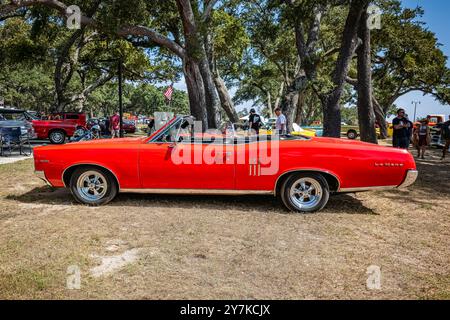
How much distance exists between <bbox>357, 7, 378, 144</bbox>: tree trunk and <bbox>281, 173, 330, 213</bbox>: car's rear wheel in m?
8.02

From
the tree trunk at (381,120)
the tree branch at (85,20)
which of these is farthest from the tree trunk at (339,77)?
the tree trunk at (381,120)

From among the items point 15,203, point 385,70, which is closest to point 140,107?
point 385,70

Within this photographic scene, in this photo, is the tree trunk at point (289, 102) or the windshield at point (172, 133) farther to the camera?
the tree trunk at point (289, 102)

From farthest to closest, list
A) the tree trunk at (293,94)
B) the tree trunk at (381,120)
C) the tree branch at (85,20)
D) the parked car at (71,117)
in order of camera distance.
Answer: the tree trunk at (381,120), the parked car at (71,117), the tree trunk at (293,94), the tree branch at (85,20)

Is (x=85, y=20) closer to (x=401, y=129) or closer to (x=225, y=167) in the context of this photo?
(x=225, y=167)

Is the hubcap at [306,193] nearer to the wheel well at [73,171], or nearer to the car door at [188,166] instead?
the car door at [188,166]

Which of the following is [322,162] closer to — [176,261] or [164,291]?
[176,261]

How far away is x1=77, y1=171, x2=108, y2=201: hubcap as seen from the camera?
5.40 meters

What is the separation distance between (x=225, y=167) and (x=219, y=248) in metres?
1.57

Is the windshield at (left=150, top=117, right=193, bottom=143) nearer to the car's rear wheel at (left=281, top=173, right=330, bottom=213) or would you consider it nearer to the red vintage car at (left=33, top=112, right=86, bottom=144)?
the car's rear wheel at (left=281, top=173, right=330, bottom=213)

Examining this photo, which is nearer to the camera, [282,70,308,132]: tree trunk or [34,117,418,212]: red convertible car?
[34,117,418,212]: red convertible car

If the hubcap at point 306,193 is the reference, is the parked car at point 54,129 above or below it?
above

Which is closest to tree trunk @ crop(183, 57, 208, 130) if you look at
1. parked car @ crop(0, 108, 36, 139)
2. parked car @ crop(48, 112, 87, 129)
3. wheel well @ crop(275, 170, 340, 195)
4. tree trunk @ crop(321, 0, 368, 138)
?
tree trunk @ crop(321, 0, 368, 138)

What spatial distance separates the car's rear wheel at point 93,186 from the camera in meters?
5.37
